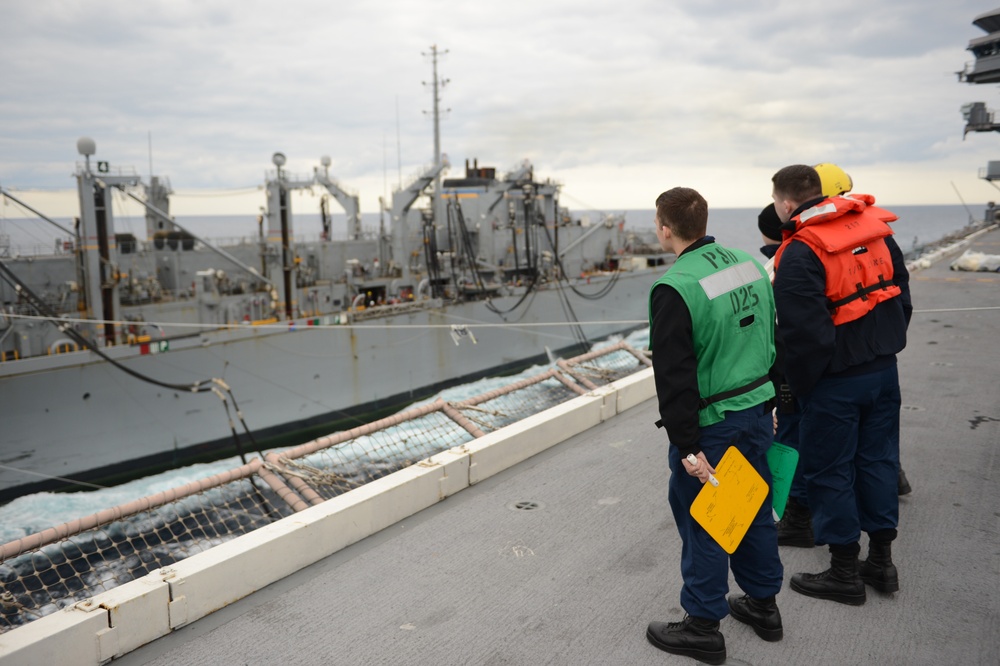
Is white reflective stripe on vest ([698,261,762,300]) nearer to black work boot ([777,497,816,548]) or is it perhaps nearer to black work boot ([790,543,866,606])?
black work boot ([790,543,866,606])

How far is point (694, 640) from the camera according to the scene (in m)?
2.24

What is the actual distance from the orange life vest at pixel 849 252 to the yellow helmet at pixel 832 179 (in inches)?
12.0

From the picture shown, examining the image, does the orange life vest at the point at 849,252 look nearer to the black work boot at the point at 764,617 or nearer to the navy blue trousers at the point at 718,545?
the navy blue trousers at the point at 718,545

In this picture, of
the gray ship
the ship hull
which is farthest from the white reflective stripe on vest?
the ship hull

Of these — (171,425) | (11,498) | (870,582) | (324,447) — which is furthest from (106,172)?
(870,582)

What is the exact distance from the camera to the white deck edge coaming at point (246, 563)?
2.25 m

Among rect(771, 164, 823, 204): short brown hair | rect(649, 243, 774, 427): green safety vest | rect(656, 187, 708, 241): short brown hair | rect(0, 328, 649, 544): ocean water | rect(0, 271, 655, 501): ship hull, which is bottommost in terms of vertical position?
rect(0, 328, 649, 544): ocean water

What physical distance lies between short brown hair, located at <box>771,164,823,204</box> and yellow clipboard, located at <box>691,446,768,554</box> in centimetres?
115

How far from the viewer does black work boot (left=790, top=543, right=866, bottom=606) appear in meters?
2.55

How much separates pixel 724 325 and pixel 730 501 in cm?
57

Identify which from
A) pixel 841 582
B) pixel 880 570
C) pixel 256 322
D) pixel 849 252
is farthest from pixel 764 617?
pixel 256 322

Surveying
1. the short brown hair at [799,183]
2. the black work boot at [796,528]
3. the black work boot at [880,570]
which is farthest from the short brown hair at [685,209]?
the black work boot at [796,528]

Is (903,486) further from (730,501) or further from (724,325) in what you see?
(724,325)

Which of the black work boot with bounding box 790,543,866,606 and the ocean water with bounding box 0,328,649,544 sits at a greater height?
the black work boot with bounding box 790,543,866,606
